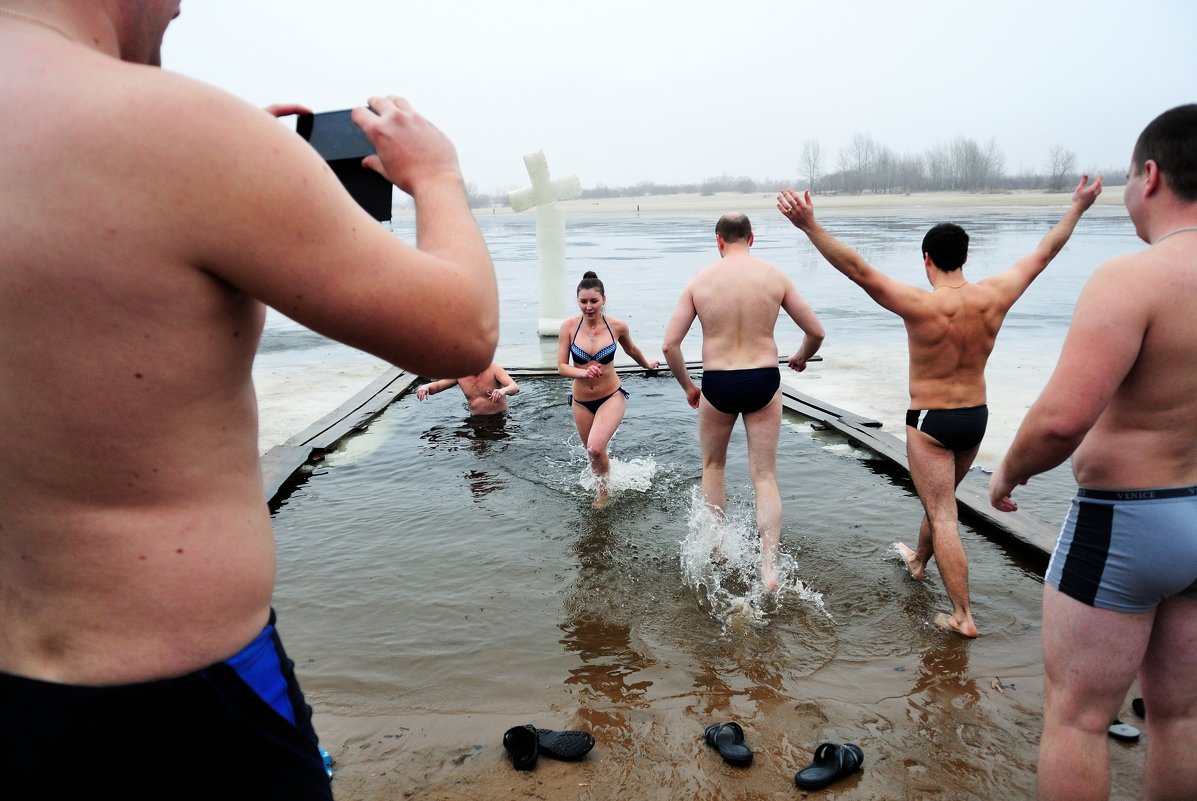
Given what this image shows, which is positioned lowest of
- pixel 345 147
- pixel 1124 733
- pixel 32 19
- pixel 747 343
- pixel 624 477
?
pixel 624 477

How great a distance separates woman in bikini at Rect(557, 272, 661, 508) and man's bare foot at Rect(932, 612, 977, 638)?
278 centimetres

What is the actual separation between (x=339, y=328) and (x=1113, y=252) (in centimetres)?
2497

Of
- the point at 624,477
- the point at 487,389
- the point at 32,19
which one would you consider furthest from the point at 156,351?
the point at 487,389

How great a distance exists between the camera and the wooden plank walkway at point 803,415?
16.1 feet

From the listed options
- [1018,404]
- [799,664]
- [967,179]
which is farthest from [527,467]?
[967,179]

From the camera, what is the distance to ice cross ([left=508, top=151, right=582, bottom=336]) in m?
12.2

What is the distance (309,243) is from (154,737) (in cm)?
75

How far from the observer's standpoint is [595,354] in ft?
21.2

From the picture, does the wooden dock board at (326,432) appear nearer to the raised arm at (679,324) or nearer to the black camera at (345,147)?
the raised arm at (679,324)

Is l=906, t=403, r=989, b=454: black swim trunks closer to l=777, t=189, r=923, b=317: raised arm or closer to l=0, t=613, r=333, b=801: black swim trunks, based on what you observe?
l=777, t=189, r=923, b=317: raised arm

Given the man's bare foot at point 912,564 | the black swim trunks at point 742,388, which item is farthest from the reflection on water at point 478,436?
the man's bare foot at point 912,564

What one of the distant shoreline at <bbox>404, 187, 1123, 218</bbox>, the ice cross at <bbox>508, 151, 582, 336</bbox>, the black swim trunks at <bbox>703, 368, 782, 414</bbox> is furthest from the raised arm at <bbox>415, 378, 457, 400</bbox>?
the distant shoreline at <bbox>404, 187, 1123, 218</bbox>

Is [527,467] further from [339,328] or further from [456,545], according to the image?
[339,328]

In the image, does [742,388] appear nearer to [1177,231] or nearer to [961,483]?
[961,483]
